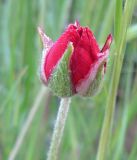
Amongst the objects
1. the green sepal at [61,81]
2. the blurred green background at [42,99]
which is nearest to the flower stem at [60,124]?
the green sepal at [61,81]

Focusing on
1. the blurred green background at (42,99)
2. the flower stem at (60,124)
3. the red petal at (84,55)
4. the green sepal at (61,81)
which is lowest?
the flower stem at (60,124)

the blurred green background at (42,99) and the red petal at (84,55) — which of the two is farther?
the blurred green background at (42,99)

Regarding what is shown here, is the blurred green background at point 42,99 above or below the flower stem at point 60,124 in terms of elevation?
above

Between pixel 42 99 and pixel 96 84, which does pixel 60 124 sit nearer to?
pixel 96 84

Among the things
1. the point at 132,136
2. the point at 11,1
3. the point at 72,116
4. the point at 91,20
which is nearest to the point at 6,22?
the point at 11,1

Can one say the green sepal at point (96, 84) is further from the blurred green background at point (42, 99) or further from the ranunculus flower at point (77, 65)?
the blurred green background at point (42, 99)

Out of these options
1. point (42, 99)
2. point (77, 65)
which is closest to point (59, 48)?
point (77, 65)

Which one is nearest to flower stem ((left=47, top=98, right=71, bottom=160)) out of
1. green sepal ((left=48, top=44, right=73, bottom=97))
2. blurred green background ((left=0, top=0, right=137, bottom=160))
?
green sepal ((left=48, top=44, right=73, bottom=97))
